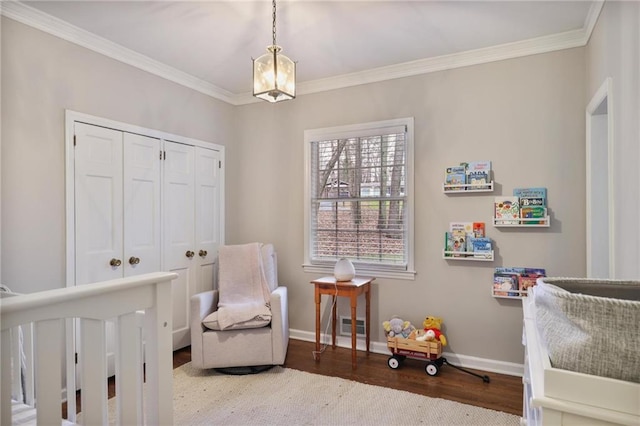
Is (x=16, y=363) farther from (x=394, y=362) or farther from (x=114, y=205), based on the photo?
(x=394, y=362)

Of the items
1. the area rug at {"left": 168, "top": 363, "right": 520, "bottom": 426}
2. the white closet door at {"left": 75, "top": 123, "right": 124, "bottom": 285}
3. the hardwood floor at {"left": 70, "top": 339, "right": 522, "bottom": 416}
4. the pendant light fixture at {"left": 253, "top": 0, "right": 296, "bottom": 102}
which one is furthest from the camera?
the white closet door at {"left": 75, "top": 123, "right": 124, "bottom": 285}

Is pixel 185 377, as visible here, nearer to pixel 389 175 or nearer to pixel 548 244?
pixel 389 175

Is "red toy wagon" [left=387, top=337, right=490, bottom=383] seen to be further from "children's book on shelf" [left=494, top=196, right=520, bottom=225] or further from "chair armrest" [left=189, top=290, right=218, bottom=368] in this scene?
"chair armrest" [left=189, top=290, right=218, bottom=368]

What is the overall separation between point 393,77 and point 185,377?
3.01 meters

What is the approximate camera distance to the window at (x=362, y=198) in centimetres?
331

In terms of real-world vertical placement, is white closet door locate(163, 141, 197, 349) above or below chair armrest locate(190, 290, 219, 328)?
above

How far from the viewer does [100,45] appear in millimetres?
2756

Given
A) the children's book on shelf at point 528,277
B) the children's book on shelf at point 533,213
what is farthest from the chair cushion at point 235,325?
the children's book on shelf at point 533,213

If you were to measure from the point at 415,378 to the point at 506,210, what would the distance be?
1444 millimetres

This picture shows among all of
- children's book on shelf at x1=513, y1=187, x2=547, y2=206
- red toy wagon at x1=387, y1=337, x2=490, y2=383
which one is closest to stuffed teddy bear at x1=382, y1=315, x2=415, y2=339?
red toy wagon at x1=387, y1=337, x2=490, y2=383

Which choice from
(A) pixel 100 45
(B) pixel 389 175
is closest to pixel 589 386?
(B) pixel 389 175

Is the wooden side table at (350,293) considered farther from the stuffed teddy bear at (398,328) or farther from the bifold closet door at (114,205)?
the bifold closet door at (114,205)

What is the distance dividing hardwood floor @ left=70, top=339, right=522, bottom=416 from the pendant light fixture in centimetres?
211

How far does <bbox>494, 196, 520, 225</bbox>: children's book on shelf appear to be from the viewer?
2820 millimetres
